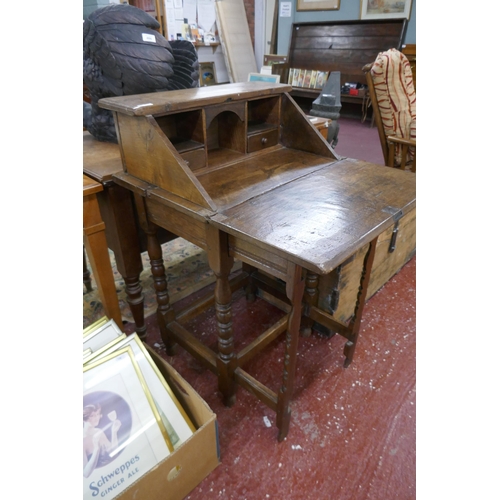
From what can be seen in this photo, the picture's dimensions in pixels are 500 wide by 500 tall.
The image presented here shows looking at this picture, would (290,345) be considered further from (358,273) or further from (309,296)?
(358,273)

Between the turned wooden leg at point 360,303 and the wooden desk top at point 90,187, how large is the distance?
96cm

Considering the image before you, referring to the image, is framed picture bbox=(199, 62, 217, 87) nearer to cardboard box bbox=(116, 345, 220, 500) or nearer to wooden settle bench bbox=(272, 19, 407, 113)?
wooden settle bench bbox=(272, 19, 407, 113)

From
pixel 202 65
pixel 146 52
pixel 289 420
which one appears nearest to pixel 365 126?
pixel 202 65

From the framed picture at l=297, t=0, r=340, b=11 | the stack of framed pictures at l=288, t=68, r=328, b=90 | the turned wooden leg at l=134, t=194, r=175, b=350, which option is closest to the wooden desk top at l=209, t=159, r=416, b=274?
the turned wooden leg at l=134, t=194, r=175, b=350

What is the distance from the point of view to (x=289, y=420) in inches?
49.9

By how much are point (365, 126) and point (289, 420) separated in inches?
193

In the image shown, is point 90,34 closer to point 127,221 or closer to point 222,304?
point 127,221

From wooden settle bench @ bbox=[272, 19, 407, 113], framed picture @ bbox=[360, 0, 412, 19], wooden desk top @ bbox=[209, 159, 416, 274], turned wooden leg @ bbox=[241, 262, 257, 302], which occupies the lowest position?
turned wooden leg @ bbox=[241, 262, 257, 302]

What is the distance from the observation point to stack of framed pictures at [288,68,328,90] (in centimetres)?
538

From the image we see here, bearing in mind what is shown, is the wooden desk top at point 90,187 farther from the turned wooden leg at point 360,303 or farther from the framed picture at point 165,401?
the turned wooden leg at point 360,303

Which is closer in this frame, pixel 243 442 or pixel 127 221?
pixel 243 442

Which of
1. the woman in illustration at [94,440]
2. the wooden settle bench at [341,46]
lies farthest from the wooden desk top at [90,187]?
the wooden settle bench at [341,46]

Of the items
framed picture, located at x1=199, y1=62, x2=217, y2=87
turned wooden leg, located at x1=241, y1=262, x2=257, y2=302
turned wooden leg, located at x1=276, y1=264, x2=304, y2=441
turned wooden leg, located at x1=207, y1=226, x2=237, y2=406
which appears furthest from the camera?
framed picture, located at x1=199, y1=62, x2=217, y2=87

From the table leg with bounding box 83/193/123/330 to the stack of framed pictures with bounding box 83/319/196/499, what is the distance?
0.91 ft
